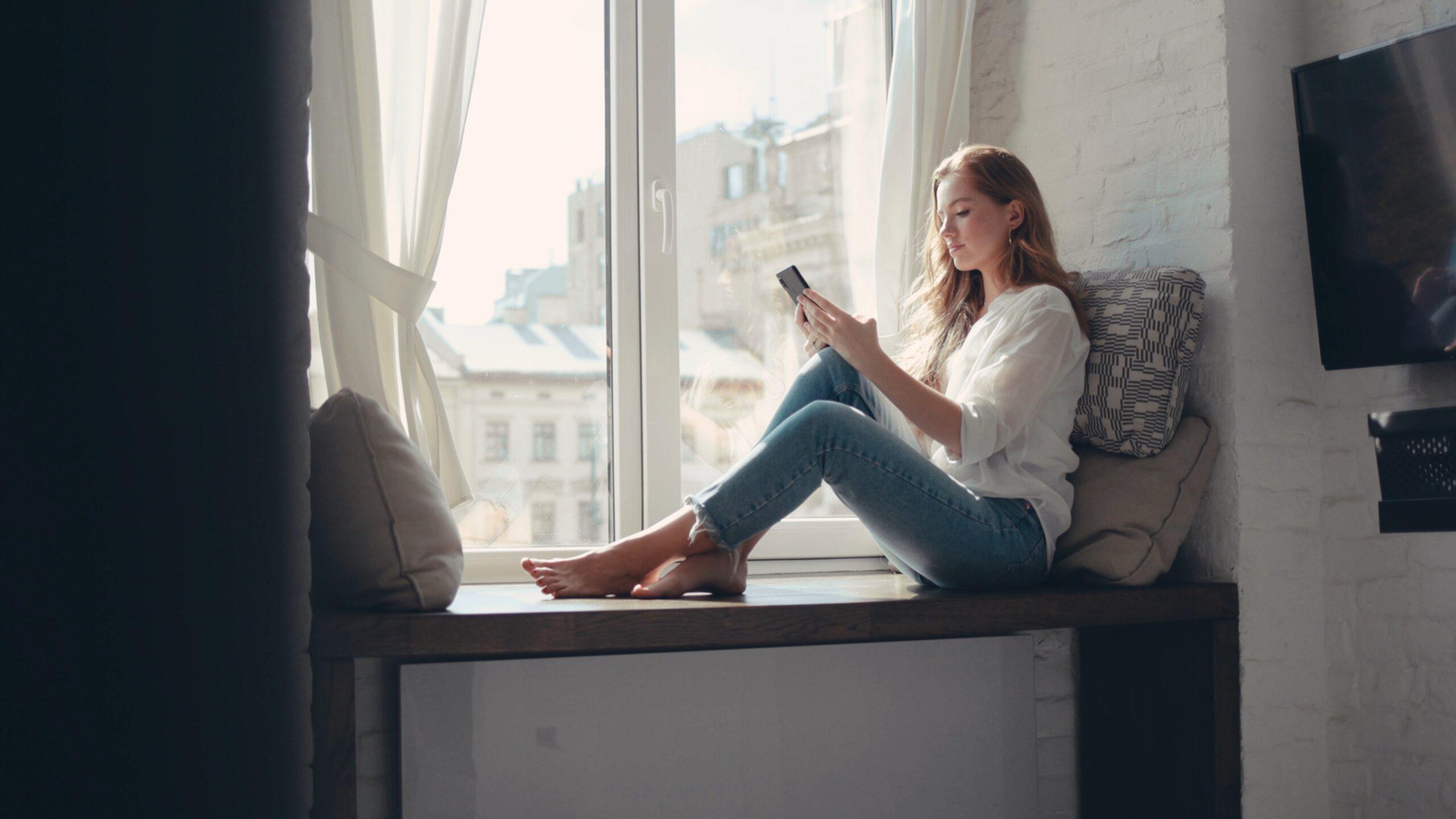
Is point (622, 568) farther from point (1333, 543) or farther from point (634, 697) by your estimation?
point (1333, 543)

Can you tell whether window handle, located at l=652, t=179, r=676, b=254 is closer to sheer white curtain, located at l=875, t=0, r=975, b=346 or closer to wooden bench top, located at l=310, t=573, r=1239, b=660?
sheer white curtain, located at l=875, t=0, r=975, b=346

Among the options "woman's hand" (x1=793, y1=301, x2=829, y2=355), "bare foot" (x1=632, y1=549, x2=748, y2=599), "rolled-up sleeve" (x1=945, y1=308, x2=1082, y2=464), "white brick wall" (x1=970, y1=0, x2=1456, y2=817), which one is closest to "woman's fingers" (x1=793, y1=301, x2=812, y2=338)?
"woman's hand" (x1=793, y1=301, x2=829, y2=355)

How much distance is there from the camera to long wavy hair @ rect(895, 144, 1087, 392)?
199 centimetres

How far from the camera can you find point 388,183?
6.37ft

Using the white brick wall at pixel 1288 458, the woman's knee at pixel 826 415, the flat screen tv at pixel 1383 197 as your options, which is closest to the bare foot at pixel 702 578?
the woman's knee at pixel 826 415

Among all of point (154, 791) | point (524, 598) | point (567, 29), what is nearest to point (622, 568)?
point (524, 598)

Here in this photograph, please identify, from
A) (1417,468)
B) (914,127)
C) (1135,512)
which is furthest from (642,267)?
(1417,468)

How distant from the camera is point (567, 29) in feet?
7.45

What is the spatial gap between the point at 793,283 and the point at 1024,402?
45 cm

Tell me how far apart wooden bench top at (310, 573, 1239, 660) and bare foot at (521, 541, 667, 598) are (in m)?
0.04

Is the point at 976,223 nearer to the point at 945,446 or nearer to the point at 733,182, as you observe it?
the point at 945,446

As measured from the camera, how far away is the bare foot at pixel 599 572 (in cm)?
171

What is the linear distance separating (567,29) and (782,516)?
4.01 ft

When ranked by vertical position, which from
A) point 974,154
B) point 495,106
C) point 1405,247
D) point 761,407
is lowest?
point 761,407
